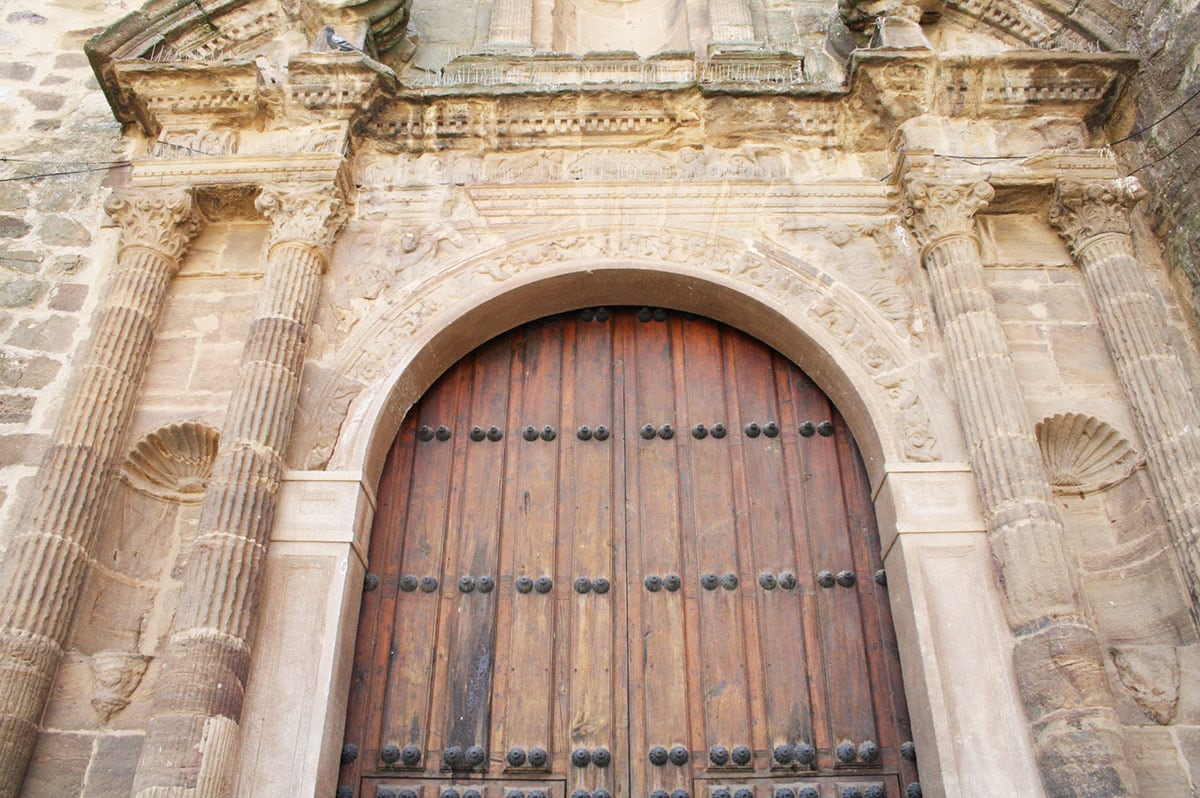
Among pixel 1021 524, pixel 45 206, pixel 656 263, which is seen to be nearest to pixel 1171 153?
pixel 1021 524

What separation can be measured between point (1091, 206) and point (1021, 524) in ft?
6.25

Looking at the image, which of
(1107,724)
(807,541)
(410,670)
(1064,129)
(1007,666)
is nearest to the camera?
(1107,724)

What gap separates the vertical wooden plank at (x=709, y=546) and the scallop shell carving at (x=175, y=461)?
2251 mm

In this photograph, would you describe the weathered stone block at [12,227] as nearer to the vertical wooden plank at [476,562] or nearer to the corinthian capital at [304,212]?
the corinthian capital at [304,212]

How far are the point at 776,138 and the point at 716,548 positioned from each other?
229 centimetres

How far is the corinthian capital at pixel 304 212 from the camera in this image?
4.55 metres

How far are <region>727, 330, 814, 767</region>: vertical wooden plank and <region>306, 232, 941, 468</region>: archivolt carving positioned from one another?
398 millimetres

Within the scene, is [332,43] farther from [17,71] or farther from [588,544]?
[588,544]

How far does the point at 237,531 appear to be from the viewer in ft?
12.2

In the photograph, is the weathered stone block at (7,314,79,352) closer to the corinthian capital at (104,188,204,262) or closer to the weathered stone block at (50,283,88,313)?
the weathered stone block at (50,283,88,313)

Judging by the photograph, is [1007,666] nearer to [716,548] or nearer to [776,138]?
[716,548]

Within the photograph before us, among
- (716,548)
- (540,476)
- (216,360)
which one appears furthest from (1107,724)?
(216,360)

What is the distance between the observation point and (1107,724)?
10.7 ft

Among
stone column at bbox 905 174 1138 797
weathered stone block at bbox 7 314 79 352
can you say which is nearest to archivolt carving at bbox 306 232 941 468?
stone column at bbox 905 174 1138 797
